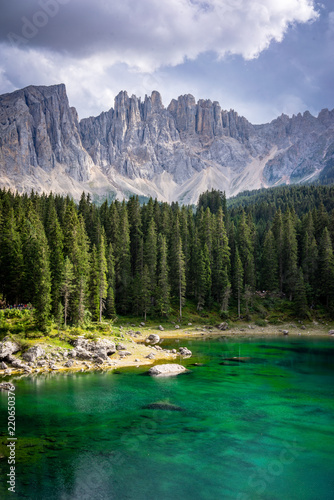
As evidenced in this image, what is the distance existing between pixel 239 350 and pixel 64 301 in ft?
92.2

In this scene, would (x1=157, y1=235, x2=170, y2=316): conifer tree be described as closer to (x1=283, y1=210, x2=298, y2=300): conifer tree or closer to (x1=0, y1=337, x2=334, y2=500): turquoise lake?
(x1=283, y1=210, x2=298, y2=300): conifer tree

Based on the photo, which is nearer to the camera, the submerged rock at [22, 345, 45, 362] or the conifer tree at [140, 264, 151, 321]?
the submerged rock at [22, 345, 45, 362]

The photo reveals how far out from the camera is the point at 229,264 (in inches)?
3472

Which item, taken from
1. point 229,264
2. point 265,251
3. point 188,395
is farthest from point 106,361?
point 265,251

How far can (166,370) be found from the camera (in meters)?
37.4

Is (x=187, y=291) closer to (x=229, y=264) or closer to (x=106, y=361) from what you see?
(x=229, y=264)

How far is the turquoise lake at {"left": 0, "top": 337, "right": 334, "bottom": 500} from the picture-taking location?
16141 mm

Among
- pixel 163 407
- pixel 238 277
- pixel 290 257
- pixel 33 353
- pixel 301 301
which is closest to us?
pixel 163 407

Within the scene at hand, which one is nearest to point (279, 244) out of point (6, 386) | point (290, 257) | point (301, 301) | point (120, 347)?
point (290, 257)

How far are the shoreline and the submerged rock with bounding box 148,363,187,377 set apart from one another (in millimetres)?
4396

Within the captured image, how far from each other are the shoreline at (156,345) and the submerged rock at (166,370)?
440cm

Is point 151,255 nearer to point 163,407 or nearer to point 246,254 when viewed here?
point 246,254

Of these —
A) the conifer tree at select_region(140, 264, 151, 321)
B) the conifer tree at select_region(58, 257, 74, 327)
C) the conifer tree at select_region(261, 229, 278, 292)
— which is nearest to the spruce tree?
the conifer tree at select_region(58, 257, 74, 327)

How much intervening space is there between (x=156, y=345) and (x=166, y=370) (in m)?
16.6
